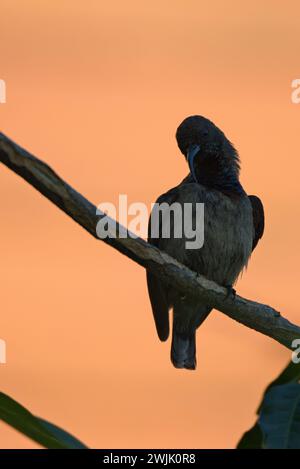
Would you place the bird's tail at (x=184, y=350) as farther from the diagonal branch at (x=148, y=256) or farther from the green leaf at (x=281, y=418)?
the green leaf at (x=281, y=418)

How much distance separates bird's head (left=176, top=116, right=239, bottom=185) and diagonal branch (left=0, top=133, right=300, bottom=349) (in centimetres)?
166

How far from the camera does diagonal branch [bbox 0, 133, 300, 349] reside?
2.10 m

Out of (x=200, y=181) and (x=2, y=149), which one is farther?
(x=200, y=181)

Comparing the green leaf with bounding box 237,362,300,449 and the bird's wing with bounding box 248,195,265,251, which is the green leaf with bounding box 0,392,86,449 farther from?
the bird's wing with bounding box 248,195,265,251

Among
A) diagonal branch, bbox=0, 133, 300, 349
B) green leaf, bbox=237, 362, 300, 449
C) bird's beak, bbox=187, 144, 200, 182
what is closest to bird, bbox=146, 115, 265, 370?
bird's beak, bbox=187, 144, 200, 182

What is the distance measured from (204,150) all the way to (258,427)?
3022 mm

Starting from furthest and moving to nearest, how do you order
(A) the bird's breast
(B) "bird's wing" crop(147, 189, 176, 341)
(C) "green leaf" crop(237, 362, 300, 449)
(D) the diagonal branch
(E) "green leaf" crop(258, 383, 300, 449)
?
(B) "bird's wing" crop(147, 189, 176, 341), (A) the bird's breast, (D) the diagonal branch, (C) "green leaf" crop(237, 362, 300, 449), (E) "green leaf" crop(258, 383, 300, 449)

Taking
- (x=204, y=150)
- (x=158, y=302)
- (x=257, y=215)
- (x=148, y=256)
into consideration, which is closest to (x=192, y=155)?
(x=204, y=150)

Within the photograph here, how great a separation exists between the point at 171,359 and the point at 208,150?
138cm

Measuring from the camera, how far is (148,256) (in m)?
2.66

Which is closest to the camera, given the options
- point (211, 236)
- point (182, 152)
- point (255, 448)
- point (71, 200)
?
→ point (255, 448)
